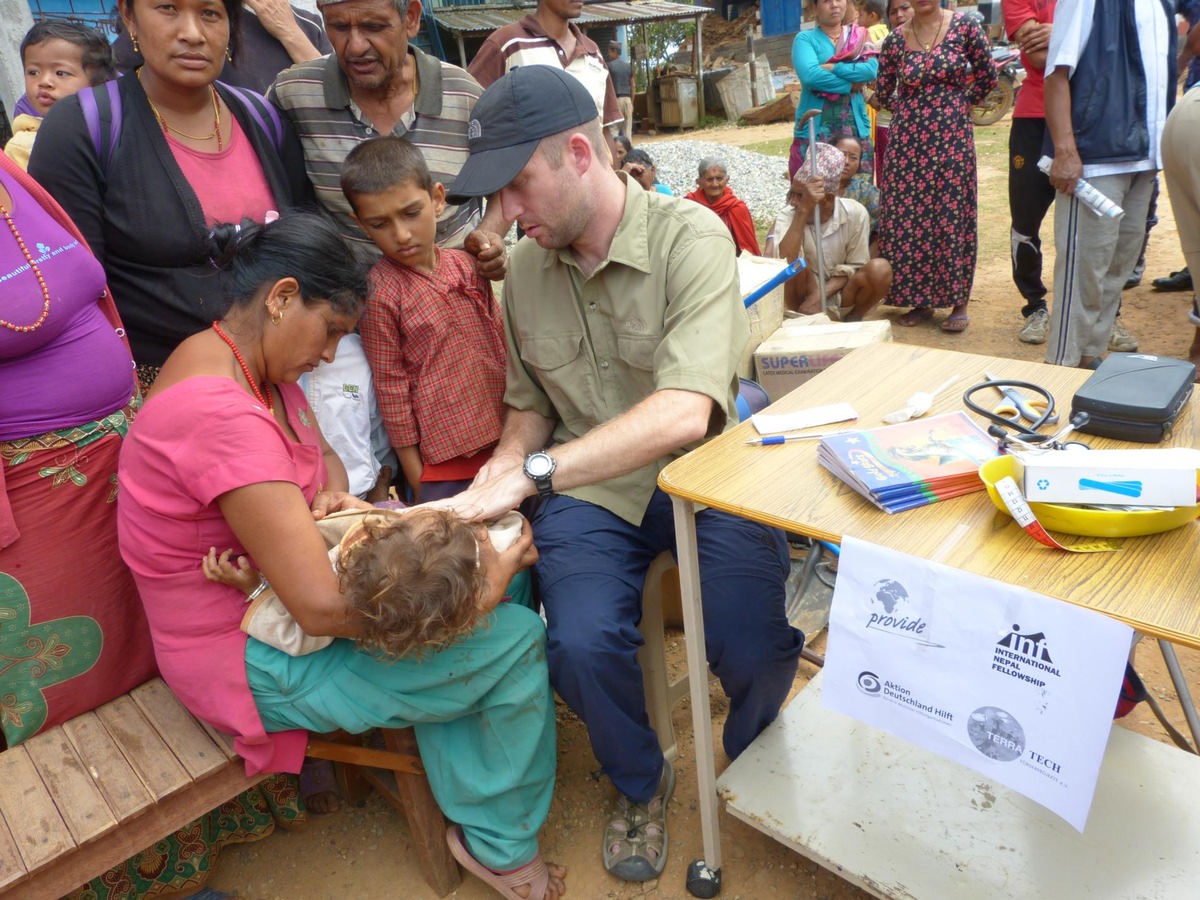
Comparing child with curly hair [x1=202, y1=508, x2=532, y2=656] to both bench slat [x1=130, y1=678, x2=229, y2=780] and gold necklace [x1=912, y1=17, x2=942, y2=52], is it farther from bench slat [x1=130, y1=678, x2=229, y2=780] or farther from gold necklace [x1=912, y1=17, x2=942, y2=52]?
gold necklace [x1=912, y1=17, x2=942, y2=52]

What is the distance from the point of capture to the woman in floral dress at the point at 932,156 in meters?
5.10

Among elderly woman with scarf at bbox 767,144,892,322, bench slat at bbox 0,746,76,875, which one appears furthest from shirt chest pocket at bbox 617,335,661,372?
elderly woman with scarf at bbox 767,144,892,322

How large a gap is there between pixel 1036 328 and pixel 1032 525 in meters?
4.49

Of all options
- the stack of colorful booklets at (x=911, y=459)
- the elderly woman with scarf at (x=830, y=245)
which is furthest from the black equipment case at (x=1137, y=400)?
the elderly woman with scarf at (x=830, y=245)

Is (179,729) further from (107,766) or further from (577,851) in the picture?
(577,851)

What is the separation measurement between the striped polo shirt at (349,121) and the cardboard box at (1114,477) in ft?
6.14

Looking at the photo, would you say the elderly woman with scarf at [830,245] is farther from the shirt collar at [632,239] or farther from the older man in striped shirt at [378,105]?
the shirt collar at [632,239]

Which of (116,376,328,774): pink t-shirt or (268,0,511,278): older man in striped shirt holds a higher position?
(268,0,511,278): older man in striped shirt

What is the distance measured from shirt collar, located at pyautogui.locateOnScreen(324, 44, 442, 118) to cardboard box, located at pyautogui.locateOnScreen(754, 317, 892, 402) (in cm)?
152

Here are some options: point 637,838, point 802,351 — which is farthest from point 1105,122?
point 637,838

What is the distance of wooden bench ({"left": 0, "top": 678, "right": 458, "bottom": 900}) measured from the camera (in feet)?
5.54

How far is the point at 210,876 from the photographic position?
2.35 metres

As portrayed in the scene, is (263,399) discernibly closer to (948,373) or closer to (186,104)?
(186,104)

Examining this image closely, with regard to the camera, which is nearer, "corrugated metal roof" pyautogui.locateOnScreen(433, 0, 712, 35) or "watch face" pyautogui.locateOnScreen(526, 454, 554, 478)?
"watch face" pyautogui.locateOnScreen(526, 454, 554, 478)
